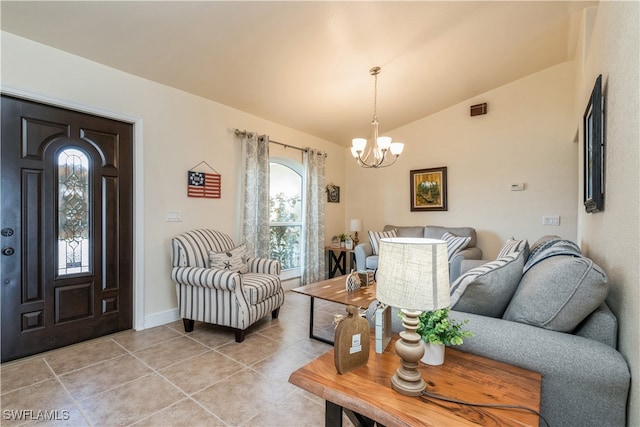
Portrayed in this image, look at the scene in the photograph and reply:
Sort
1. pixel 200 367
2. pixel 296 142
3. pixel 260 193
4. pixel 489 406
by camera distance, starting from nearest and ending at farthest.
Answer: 1. pixel 489 406
2. pixel 200 367
3. pixel 260 193
4. pixel 296 142

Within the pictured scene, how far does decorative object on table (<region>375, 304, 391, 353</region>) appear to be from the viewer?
1.28 metres

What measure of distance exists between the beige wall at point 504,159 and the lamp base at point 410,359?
163 inches

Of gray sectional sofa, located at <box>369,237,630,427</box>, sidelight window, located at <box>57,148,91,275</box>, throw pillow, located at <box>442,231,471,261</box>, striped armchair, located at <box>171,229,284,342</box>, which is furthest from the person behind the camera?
throw pillow, located at <box>442,231,471,261</box>

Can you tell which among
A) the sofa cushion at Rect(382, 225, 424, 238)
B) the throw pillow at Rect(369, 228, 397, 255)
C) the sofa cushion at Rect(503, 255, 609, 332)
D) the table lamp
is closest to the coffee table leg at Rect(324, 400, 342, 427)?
the table lamp

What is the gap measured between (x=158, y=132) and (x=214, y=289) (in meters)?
1.77

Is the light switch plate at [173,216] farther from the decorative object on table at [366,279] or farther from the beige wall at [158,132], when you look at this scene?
the decorative object on table at [366,279]

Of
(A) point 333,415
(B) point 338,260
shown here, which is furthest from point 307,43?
(B) point 338,260

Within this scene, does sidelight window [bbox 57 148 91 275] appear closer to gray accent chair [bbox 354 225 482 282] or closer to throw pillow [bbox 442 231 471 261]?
gray accent chair [bbox 354 225 482 282]

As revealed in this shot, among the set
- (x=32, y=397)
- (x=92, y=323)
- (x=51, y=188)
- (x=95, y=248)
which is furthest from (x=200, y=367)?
(x=51, y=188)

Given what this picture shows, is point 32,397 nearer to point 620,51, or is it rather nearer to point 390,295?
point 390,295

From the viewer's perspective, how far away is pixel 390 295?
1.00 m

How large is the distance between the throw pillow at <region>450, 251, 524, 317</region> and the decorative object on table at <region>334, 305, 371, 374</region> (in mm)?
567

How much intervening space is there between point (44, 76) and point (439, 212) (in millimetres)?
5077

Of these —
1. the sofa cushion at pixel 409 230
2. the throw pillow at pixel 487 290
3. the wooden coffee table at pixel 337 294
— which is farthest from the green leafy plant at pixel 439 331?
the sofa cushion at pixel 409 230
